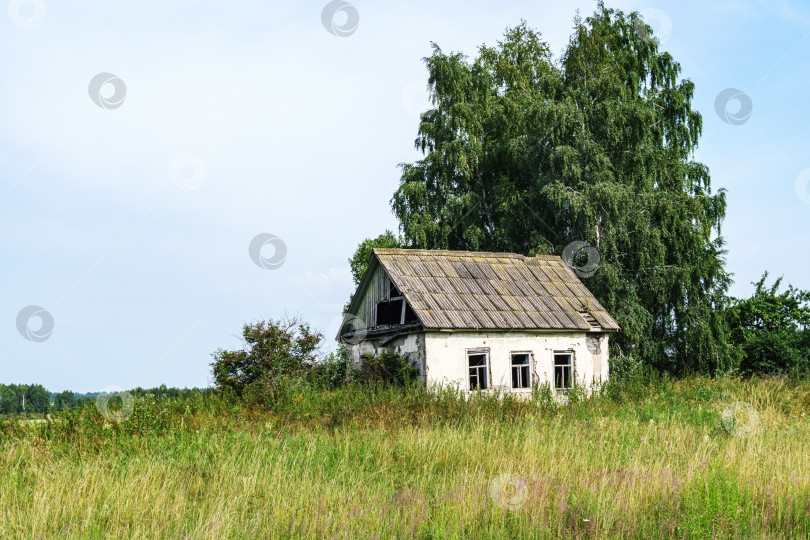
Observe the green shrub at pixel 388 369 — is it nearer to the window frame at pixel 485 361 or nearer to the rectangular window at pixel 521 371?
the window frame at pixel 485 361

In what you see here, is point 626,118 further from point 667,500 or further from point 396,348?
point 667,500

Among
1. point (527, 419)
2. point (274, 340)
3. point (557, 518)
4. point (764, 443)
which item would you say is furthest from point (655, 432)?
point (274, 340)

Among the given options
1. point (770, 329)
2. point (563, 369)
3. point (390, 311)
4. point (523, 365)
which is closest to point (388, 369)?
point (390, 311)

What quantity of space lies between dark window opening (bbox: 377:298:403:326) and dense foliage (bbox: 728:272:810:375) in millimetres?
15739

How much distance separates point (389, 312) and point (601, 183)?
10310 mm

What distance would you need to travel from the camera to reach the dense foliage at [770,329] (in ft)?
86.7

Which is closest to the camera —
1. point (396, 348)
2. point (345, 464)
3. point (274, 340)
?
point (345, 464)

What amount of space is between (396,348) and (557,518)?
13.4 m

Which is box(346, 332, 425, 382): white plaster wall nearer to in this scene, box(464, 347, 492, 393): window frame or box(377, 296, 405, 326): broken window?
box(377, 296, 405, 326): broken window

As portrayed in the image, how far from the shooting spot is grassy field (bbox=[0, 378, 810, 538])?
17.3ft

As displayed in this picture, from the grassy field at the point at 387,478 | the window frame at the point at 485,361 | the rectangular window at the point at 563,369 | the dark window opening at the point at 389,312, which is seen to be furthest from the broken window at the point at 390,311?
the grassy field at the point at 387,478

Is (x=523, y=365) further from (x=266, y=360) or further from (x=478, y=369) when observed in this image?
(x=266, y=360)

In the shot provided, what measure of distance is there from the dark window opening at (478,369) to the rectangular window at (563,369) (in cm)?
243

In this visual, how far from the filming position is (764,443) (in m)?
8.77
